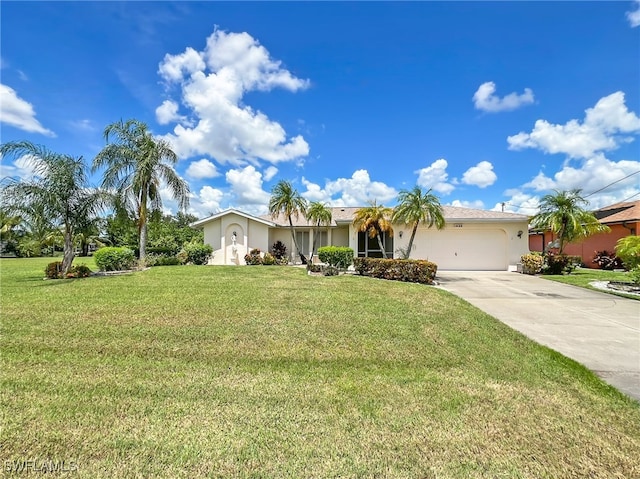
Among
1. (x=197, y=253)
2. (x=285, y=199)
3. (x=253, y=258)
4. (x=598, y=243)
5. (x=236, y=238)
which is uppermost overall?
(x=285, y=199)

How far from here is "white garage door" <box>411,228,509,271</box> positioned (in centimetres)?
1989

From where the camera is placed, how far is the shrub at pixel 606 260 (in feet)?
64.3

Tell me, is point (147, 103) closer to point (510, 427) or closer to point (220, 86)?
point (220, 86)

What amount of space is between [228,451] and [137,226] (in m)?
19.2

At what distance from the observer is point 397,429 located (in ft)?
9.70

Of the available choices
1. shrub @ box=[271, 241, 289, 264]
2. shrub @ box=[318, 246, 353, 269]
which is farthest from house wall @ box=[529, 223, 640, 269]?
shrub @ box=[271, 241, 289, 264]

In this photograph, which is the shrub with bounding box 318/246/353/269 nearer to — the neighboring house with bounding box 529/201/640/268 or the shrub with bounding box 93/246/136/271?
the shrub with bounding box 93/246/136/271

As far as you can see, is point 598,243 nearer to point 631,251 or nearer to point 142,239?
point 631,251

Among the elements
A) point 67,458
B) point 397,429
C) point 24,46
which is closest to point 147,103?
point 24,46

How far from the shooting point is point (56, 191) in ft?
41.3

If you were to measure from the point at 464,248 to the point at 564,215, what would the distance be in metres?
5.57

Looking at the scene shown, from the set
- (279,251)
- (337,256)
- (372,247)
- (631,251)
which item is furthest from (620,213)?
(279,251)

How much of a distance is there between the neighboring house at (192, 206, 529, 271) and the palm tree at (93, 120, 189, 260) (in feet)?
13.5

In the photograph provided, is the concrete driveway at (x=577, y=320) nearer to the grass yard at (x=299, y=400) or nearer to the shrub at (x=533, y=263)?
the grass yard at (x=299, y=400)
